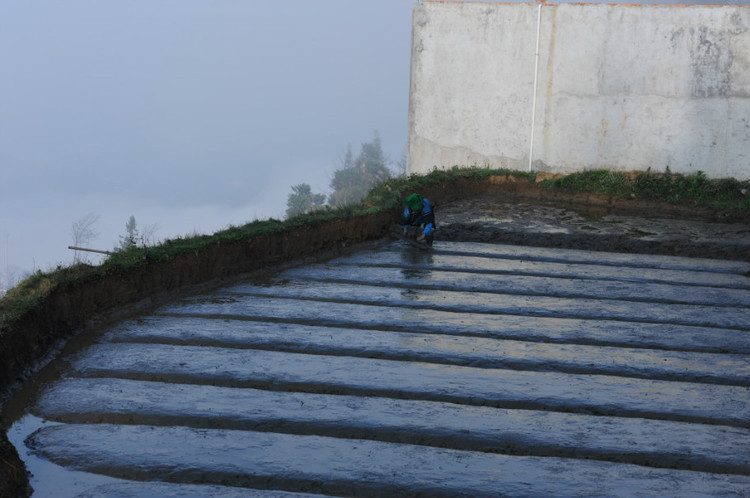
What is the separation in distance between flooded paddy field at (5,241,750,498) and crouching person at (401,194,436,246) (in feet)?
5.94

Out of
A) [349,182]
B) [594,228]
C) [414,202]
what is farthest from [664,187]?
[349,182]

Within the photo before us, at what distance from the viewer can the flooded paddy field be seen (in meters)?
4.14

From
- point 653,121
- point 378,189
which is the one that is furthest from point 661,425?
point 653,121

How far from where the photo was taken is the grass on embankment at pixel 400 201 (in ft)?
21.8

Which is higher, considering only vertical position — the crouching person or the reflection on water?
the crouching person

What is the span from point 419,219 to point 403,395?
17.6 ft

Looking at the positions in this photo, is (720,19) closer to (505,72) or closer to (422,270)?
(505,72)

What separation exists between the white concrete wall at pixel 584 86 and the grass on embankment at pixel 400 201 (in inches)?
18.2

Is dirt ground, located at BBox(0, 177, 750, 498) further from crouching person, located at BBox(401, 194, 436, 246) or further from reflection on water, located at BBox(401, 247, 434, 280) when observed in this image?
reflection on water, located at BBox(401, 247, 434, 280)

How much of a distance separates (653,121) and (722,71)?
51.1 inches

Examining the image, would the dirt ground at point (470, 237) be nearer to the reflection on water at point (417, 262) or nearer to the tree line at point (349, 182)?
the reflection on water at point (417, 262)

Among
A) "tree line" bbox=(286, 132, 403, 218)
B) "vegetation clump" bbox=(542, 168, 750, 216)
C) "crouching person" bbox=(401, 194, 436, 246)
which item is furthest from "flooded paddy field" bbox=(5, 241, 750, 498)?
"tree line" bbox=(286, 132, 403, 218)

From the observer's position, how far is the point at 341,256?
9.91m

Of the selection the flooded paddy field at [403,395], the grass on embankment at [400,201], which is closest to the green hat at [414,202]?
the grass on embankment at [400,201]
